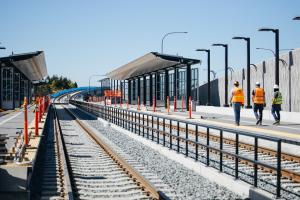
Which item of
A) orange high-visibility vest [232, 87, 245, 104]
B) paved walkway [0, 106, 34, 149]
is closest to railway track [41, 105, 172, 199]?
paved walkway [0, 106, 34, 149]

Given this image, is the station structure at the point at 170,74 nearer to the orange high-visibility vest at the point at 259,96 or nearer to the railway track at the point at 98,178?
the orange high-visibility vest at the point at 259,96

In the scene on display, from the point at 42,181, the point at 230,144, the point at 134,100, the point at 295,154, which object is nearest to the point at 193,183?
the point at 42,181

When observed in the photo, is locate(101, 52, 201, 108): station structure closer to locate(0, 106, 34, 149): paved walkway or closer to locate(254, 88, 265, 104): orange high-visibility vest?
locate(0, 106, 34, 149): paved walkway

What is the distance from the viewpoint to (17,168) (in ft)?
29.8

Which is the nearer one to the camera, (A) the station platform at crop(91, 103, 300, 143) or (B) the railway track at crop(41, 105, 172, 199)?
(B) the railway track at crop(41, 105, 172, 199)

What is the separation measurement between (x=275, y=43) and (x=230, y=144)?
529 inches

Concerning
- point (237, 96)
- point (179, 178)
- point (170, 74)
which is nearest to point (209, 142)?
point (237, 96)

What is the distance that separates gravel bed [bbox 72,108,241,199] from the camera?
371 inches

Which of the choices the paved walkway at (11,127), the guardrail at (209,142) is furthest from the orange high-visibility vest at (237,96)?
the paved walkway at (11,127)

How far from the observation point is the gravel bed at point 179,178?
9.43 metres

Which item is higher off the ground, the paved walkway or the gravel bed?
the paved walkway

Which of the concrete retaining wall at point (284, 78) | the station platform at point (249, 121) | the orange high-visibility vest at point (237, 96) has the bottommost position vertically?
the station platform at point (249, 121)

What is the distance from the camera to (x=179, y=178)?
1120cm

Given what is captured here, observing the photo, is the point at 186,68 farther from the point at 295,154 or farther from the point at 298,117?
the point at 295,154
